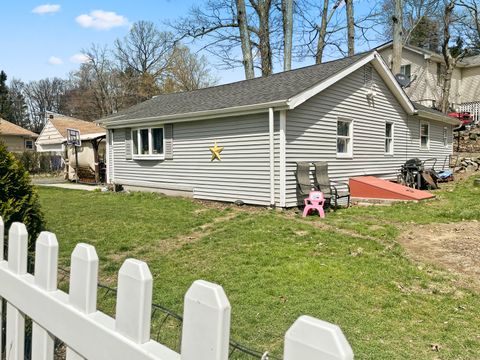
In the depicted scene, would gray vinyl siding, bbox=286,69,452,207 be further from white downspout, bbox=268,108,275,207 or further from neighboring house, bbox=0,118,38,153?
neighboring house, bbox=0,118,38,153

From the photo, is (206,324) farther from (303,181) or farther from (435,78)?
(435,78)

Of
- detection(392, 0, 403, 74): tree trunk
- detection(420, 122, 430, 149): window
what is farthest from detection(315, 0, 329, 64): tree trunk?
detection(420, 122, 430, 149): window

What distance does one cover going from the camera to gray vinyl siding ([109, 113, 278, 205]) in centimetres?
992

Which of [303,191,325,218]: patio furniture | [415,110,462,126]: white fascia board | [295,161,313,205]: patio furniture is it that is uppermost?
[415,110,462,126]: white fascia board

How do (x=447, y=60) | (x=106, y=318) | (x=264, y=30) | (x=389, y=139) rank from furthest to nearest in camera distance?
(x=447, y=60) < (x=264, y=30) < (x=389, y=139) < (x=106, y=318)

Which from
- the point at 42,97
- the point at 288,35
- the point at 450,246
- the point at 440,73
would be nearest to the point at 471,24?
the point at 440,73

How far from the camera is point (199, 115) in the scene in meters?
11.1

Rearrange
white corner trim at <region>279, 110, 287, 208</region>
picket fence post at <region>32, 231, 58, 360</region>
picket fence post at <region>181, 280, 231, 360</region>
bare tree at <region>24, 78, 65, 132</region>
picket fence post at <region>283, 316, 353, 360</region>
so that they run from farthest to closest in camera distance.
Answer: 1. bare tree at <region>24, 78, 65, 132</region>
2. white corner trim at <region>279, 110, 287, 208</region>
3. picket fence post at <region>32, 231, 58, 360</region>
4. picket fence post at <region>181, 280, 231, 360</region>
5. picket fence post at <region>283, 316, 353, 360</region>

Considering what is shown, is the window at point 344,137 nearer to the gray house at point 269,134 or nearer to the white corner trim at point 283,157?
the gray house at point 269,134

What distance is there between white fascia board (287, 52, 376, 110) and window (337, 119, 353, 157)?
1.37m

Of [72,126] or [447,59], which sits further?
[72,126]

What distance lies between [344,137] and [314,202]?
3.54 metres

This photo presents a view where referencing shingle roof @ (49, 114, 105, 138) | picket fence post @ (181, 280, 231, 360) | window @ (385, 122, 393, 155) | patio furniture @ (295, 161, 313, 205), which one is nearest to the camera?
picket fence post @ (181, 280, 231, 360)

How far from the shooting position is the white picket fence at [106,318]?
88 centimetres
